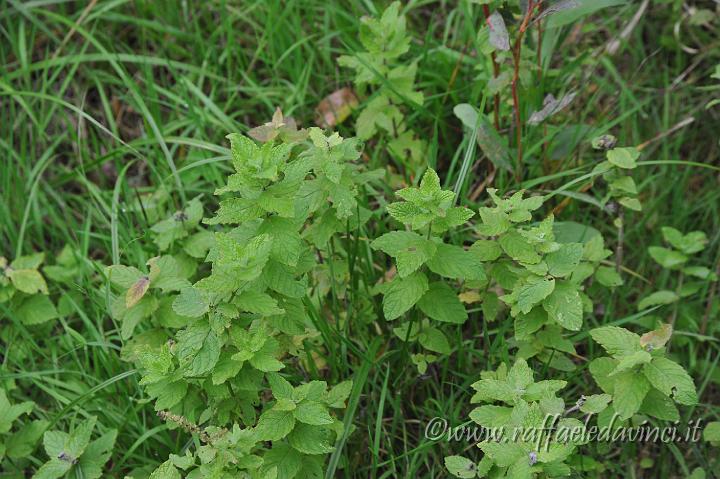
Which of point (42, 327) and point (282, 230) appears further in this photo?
point (42, 327)

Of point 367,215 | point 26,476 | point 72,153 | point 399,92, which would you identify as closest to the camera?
point 367,215

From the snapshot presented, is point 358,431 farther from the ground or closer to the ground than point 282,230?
closer to the ground

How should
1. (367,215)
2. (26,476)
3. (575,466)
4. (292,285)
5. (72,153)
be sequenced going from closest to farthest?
(292,285) < (575,466) < (367,215) < (26,476) < (72,153)

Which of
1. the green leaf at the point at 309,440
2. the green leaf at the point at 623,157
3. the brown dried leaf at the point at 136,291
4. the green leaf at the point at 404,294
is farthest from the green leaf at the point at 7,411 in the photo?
the green leaf at the point at 623,157

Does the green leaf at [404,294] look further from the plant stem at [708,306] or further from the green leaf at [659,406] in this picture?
the plant stem at [708,306]

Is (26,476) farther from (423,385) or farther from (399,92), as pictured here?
(399,92)

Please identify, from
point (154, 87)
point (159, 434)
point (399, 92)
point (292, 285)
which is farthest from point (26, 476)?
point (399, 92)
